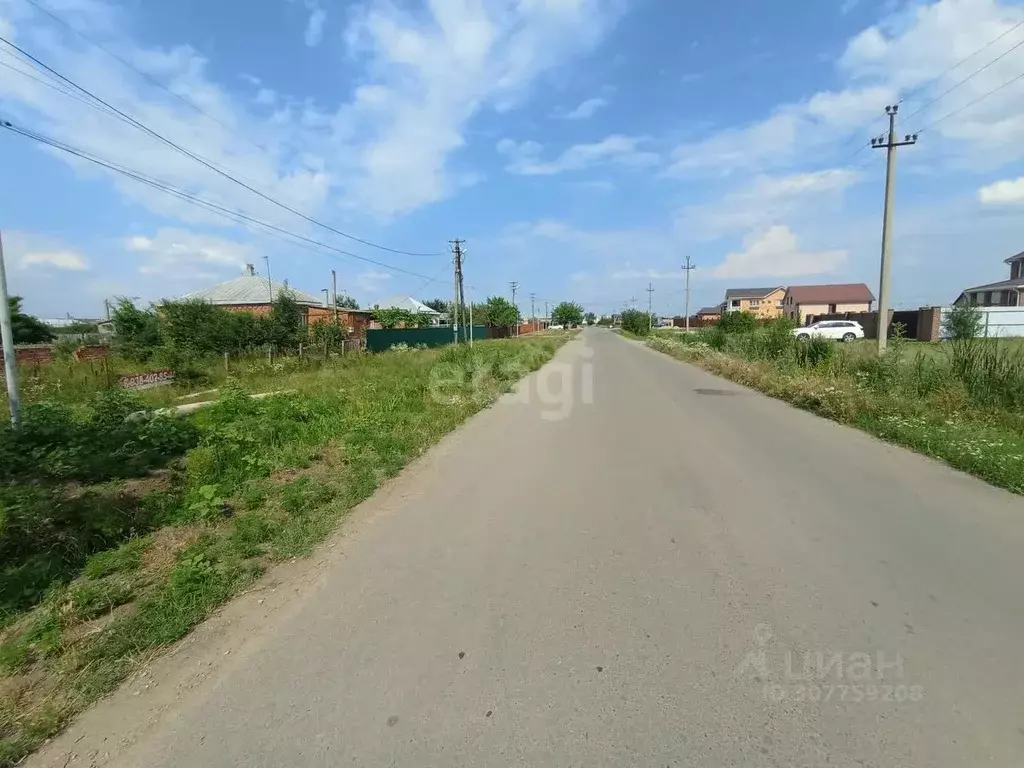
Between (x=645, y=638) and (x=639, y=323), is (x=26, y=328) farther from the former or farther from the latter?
(x=639, y=323)

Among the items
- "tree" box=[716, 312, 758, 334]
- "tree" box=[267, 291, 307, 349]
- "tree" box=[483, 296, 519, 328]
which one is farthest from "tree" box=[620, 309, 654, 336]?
"tree" box=[267, 291, 307, 349]

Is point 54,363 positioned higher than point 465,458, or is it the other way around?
point 54,363

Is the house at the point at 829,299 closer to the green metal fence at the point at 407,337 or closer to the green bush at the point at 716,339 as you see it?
the green bush at the point at 716,339

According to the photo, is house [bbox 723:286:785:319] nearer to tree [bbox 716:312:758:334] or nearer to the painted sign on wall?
tree [bbox 716:312:758:334]

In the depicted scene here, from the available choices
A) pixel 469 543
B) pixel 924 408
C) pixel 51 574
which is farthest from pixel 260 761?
pixel 924 408

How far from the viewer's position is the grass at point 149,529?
269 centimetres

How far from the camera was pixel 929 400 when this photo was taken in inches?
366

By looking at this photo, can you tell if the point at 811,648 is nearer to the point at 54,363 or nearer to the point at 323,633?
the point at 323,633

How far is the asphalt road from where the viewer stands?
2.15 m

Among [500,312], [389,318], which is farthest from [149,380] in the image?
[500,312]

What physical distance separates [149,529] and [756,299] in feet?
377

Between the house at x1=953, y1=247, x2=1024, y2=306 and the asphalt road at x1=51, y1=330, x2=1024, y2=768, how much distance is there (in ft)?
190

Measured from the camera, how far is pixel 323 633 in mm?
2979

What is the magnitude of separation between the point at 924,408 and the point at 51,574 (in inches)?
460
